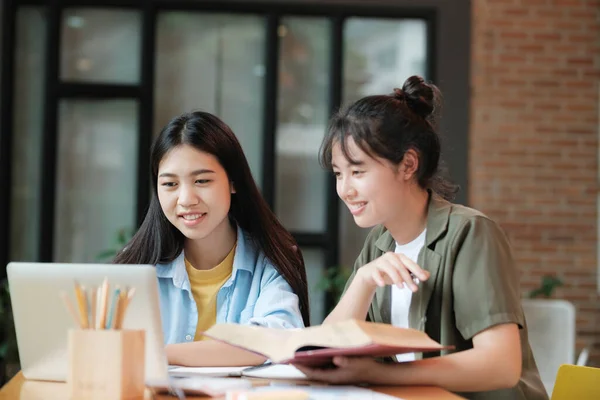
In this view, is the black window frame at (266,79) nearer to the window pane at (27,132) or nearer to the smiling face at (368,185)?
the window pane at (27,132)

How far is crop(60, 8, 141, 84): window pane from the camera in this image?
5465 mm

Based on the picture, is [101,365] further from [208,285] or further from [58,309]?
[208,285]

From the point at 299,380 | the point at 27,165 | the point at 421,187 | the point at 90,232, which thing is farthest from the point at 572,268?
the point at 299,380

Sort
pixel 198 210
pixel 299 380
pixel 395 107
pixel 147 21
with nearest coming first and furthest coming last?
pixel 299 380, pixel 395 107, pixel 198 210, pixel 147 21

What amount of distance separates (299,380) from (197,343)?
0.33 m

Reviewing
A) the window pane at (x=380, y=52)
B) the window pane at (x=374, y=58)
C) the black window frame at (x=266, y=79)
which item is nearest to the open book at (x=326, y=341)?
the black window frame at (x=266, y=79)

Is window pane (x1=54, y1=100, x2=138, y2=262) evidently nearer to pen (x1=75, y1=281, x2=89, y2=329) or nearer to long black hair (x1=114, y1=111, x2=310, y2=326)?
long black hair (x1=114, y1=111, x2=310, y2=326)

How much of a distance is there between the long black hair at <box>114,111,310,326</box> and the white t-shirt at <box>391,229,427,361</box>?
1.24ft

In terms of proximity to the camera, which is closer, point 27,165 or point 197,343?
point 197,343

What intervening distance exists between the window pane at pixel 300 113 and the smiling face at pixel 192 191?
3.21 metres

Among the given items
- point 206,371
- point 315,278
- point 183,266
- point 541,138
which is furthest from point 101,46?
point 206,371

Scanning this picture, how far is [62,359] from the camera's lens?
5.74 feet

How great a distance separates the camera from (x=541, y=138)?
18.0ft

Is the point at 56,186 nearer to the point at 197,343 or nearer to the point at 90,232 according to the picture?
the point at 90,232
